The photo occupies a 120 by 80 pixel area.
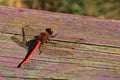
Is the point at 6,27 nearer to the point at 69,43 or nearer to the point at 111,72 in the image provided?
the point at 69,43

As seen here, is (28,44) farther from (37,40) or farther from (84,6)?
(84,6)

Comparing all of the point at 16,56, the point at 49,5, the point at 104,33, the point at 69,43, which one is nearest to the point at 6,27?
the point at 16,56

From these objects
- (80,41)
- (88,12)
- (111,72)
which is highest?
(88,12)

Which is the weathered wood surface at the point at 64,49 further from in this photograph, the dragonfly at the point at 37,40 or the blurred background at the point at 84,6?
the blurred background at the point at 84,6

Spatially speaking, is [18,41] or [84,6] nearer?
[18,41]

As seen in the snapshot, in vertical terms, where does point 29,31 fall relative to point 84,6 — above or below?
below

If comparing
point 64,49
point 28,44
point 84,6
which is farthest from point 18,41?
point 84,6
